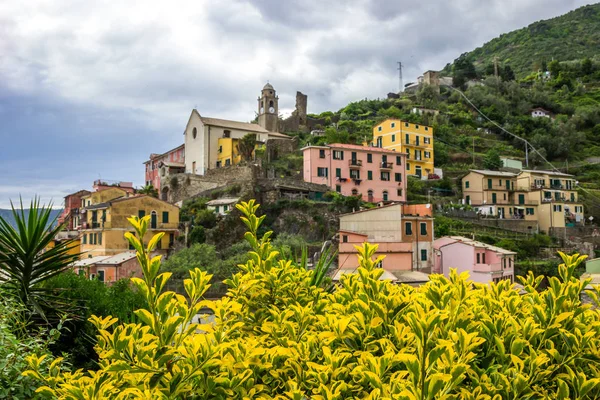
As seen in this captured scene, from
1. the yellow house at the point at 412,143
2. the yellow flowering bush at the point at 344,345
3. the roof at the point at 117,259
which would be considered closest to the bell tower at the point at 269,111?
the yellow house at the point at 412,143

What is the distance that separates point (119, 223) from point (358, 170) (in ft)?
66.5

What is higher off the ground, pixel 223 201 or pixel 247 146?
pixel 247 146

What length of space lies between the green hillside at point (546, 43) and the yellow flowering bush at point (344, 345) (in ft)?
348

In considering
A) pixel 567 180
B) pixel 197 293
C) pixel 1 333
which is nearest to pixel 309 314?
pixel 197 293

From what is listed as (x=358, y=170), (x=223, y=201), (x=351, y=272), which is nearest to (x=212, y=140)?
(x=223, y=201)

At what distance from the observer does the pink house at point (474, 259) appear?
1008 inches

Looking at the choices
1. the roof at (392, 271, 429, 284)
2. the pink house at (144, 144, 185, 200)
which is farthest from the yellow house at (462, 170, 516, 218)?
the pink house at (144, 144, 185, 200)

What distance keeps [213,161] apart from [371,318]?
43002 mm

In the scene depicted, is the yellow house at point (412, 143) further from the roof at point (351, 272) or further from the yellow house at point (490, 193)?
the roof at point (351, 272)

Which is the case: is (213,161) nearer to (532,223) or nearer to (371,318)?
(532,223)

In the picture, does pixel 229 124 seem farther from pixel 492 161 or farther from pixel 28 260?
pixel 28 260

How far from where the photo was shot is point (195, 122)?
4588cm

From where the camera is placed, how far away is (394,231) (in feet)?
82.8

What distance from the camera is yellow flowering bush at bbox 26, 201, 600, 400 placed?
1.85 metres
